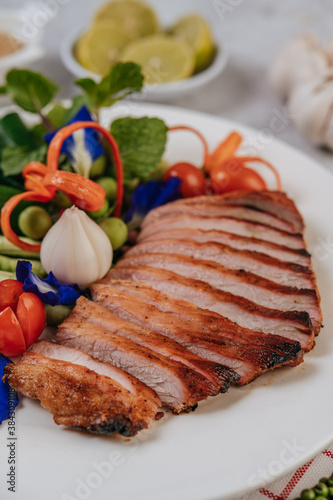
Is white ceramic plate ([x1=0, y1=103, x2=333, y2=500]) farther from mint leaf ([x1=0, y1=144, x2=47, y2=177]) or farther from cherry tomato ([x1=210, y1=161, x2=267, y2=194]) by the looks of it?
mint leaf ([x1=0, y1=144, x2=47, y2=177])

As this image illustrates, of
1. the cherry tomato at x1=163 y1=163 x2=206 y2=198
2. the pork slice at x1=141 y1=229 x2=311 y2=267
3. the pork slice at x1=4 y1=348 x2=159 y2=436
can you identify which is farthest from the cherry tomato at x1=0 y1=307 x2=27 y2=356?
the cherry tomato at x1=163 y1=163 x2=206 y2=198

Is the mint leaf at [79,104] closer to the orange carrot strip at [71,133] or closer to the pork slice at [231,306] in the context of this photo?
the orange carrot strip at [71,133]

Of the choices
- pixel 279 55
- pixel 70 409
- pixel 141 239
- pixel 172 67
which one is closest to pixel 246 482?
pixel 70 409

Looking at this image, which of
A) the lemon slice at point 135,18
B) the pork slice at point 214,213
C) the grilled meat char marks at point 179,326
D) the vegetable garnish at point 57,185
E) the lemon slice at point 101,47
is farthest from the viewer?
the lemon slice at point 135,18

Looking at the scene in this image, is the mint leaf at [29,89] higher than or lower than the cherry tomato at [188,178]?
higher

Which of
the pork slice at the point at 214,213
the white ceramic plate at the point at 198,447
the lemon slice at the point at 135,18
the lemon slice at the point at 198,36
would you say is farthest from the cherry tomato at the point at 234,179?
the lemon slice at the point at 135,18

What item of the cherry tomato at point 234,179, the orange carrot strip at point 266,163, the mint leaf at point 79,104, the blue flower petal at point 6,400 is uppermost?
the mint leaf at point 79,104
